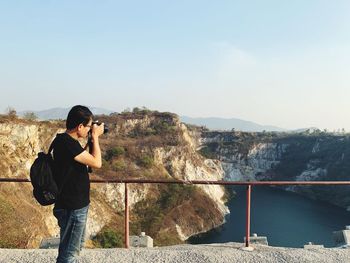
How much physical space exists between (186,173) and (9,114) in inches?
2071

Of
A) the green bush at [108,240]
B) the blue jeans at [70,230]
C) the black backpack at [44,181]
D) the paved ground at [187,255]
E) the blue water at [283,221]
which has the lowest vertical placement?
the blue water at [283,221]

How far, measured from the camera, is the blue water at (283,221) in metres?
73.7

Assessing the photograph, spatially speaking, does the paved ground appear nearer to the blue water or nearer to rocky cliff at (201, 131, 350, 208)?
the blue water

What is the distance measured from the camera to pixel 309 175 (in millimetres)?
148500

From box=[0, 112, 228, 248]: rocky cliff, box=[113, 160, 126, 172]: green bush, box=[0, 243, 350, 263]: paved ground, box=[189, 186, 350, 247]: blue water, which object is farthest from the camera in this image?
box=[189, 186, 350, 247]: blue water

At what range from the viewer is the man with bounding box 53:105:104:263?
4.67m

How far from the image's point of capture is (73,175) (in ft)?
15.5

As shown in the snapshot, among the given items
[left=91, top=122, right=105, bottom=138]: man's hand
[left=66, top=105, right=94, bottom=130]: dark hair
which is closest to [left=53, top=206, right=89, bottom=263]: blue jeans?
[left=91, top=122, right=105, bottom=138]: man's hand

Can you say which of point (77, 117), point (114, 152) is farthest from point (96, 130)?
point (114, 152)

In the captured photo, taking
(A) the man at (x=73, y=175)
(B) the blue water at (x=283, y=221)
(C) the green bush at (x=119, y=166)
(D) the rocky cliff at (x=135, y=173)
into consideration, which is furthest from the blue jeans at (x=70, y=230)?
(C) the green bush at (x=119, y=166)

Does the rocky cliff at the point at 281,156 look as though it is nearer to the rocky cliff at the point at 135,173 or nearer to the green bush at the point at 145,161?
the rocky cliff at the point at 135,173

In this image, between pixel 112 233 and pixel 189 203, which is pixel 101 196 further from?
pixel 189 203

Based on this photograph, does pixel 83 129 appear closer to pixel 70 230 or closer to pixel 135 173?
pixel 70 230

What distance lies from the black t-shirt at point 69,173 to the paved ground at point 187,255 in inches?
98.9
